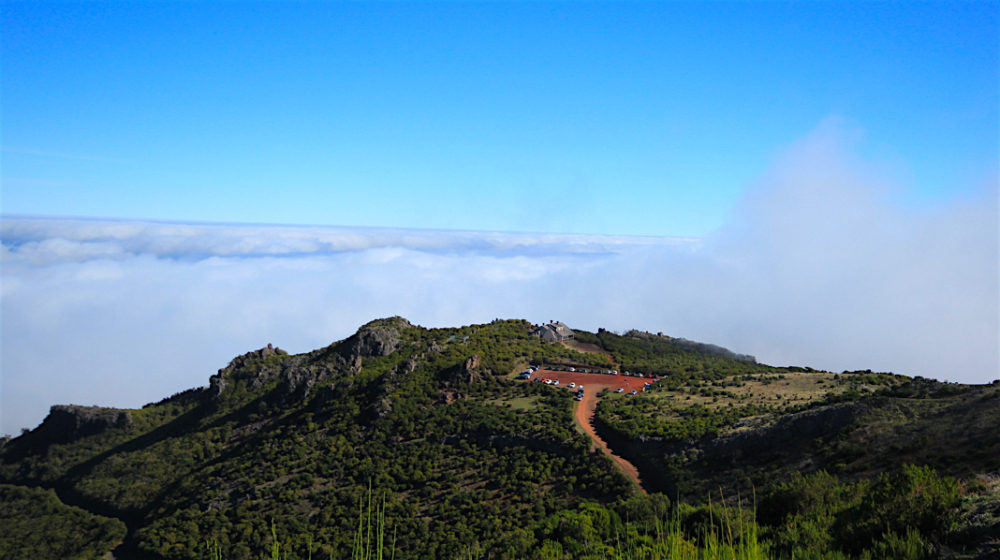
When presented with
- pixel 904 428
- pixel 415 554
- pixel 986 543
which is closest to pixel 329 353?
pixel 415 554

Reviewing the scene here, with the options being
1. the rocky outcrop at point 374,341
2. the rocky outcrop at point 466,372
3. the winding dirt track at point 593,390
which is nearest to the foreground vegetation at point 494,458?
the rocky outcrop at point 466,372

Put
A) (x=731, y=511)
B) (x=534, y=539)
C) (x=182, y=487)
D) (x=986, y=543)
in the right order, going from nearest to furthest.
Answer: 1. (x=986, y=543)
2. (x=731, y=511)
3. (x=534, y=539)
4. (x=182, y=487)

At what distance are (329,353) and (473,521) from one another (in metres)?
41.6

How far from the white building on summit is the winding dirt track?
45.5 feet

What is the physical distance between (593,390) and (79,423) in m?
70.9

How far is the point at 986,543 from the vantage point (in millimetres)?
11406

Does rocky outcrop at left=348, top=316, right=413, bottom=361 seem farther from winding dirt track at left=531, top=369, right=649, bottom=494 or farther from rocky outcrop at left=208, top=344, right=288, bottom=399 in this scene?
winding dirt track at left=531, top=369, right=649, bottom=494

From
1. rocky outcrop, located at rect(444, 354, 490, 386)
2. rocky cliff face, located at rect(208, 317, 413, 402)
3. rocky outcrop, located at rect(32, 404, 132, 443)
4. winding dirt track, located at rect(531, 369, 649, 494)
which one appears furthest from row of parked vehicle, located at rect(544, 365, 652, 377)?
rocky outcrop, located at rect(32, 404, 132, 443)

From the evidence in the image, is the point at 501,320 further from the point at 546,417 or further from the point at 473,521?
the point at 473,521

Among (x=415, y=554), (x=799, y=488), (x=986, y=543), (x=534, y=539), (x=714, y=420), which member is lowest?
(x=415, y=554)

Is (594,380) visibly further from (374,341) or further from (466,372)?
(374,341)

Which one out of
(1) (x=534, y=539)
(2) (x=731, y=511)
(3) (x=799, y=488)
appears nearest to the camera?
(3) (x=799, y=488)

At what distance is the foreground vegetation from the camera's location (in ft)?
76.3

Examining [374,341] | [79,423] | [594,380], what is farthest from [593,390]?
[79,423]
